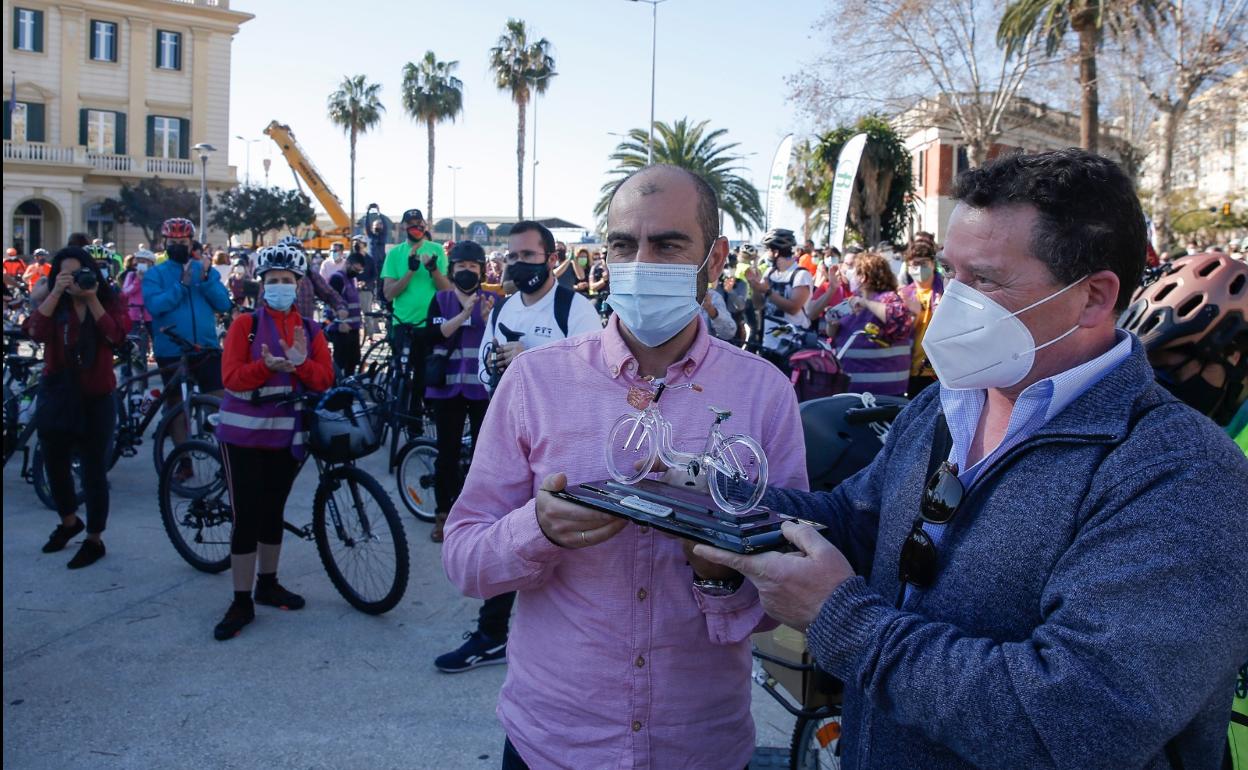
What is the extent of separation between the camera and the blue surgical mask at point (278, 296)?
17.4 feet

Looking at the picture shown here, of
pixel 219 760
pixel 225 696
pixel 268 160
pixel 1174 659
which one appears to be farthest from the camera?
pixel 268 160

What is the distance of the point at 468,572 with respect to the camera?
211 cm

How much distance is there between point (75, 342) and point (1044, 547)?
6.26 meters

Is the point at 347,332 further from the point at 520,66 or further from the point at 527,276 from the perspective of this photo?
the point at 520,66

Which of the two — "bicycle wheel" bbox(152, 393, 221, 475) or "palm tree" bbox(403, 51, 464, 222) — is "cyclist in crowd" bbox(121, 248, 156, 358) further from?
"palm tree" bbox(403, 51, 464, 222)

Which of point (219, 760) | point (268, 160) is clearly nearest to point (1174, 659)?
point (219, 760)

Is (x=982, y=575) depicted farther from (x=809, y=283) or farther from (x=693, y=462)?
(x=809, y=283)

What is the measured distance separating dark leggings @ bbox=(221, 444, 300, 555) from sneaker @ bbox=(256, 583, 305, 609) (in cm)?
35

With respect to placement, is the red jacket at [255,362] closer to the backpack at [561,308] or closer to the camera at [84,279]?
the backpack at [561,308]

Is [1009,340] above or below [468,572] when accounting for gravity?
above

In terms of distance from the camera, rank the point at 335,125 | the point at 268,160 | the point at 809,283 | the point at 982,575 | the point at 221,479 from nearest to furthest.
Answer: the point at 982,575
the point at 221,479
the point at 809,283
the point at 268,160
the point at 335,125

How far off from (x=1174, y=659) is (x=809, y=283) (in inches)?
348

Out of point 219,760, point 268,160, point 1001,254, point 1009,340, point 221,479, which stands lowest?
point 219,760

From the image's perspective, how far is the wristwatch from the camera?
190cm
